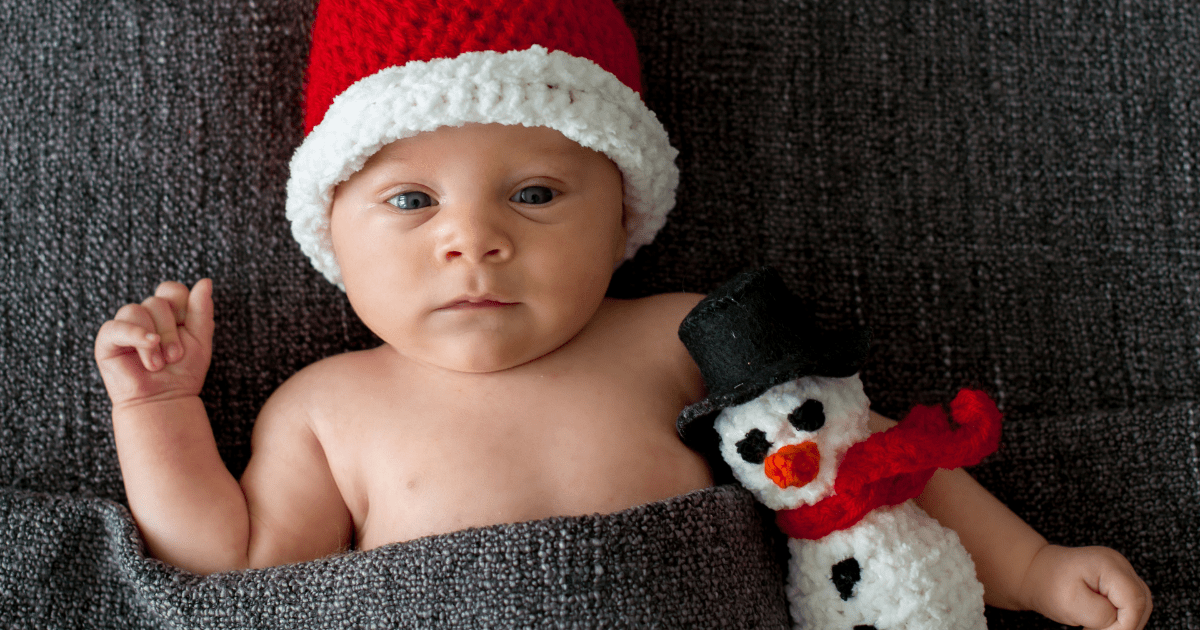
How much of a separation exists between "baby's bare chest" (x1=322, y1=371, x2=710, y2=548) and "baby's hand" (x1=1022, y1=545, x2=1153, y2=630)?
41 cm

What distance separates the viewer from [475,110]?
0.88 metres

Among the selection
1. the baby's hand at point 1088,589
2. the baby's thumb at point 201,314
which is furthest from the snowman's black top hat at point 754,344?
the baby's thumb at point 201,314

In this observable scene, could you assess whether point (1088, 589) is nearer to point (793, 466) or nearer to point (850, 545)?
point (850, 545)

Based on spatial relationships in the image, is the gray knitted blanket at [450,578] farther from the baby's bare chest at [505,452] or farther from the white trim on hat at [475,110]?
the white trim on hat at [475,110]

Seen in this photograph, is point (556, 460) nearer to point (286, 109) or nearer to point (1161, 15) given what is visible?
point (286, 109)

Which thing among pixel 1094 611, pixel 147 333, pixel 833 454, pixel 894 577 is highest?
pixel 147 333

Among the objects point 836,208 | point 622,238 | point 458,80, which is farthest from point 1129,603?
point 458,80

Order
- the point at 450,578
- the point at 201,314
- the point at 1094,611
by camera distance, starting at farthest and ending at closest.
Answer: the point at 201,314 → the point at 1094,611 → the point at 450,578

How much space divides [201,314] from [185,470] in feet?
0.65

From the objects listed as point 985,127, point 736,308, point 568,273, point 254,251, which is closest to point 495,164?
point 568,273

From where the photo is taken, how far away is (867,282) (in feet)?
4.03

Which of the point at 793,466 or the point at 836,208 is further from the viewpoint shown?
the point at 836,208

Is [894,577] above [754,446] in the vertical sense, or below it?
below

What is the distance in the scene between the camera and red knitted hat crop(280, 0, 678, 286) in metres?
0.88
